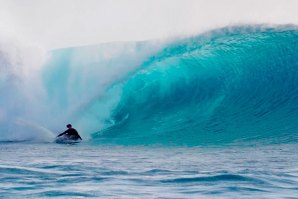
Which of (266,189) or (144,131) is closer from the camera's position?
(266,189)

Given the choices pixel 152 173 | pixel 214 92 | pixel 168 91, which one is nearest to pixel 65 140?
pixel 168 91

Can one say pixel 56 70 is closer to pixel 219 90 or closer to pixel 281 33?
pixel 219 90

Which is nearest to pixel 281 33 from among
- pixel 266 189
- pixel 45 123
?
pixel 45 123

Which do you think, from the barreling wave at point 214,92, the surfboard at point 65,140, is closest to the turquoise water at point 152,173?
the surfboard at point 65,140

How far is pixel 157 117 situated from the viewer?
50.8ft

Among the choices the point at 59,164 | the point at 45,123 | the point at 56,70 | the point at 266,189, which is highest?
the point at 56,70

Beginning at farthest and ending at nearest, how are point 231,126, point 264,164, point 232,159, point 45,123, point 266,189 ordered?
point 45,123 → point 231,126 → point 232,159 → point 264,164 → point 266,189

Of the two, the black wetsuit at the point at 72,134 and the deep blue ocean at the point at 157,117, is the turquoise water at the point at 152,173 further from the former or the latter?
the black wetsuit at the point at 72,134

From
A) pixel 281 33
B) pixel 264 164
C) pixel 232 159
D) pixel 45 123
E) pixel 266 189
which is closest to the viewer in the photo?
pixel 266 189

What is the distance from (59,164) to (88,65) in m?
9.71

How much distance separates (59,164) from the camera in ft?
30.2

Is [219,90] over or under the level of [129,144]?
over

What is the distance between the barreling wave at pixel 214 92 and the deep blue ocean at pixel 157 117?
0.09 ft

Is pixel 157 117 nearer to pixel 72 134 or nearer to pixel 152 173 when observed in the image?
pixel 72 134
